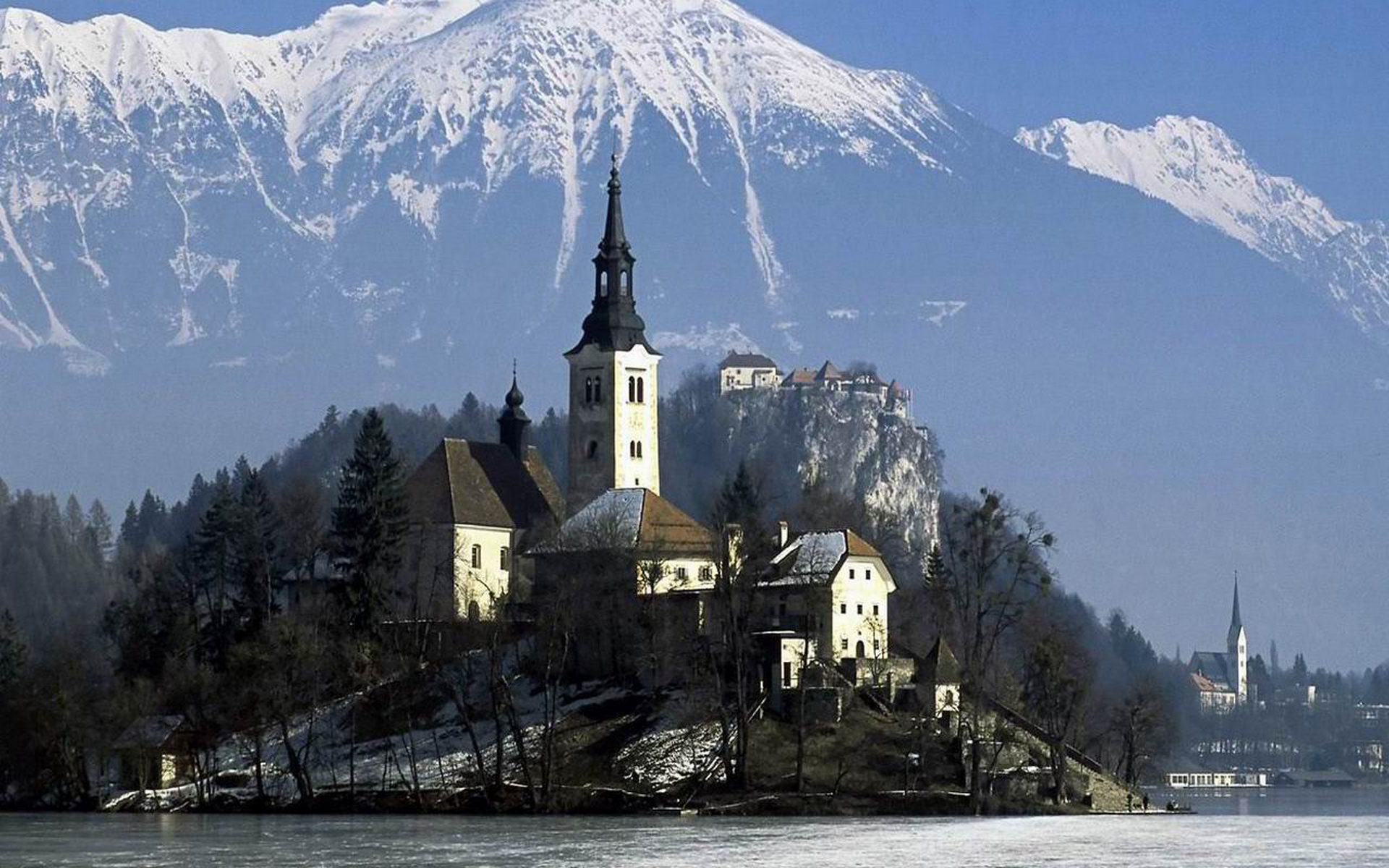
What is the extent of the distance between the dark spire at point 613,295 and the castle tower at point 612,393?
0.12 ft

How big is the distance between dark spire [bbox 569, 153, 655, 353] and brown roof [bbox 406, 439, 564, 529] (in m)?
6.95

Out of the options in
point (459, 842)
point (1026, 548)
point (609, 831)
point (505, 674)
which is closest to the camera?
point (459, 842)

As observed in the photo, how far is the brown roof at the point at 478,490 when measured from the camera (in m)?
136

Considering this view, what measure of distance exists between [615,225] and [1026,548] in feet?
112

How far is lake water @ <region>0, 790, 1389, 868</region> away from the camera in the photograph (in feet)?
252

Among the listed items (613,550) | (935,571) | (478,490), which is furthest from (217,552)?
(935,571)

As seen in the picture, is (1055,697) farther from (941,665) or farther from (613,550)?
(613,550)

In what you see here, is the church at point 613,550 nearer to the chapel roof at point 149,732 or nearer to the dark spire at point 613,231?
the dark spire at point 613,231

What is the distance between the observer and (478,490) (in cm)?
→ 13812

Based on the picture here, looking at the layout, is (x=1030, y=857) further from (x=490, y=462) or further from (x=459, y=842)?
(x=490, y=462)

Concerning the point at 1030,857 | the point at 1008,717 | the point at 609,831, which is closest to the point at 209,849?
the point at 609,831

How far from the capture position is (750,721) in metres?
117

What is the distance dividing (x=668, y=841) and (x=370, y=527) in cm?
4781

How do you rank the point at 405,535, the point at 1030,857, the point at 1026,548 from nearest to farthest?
the point at 1030,857 → the point at 1026,548 → the point at 405,535
